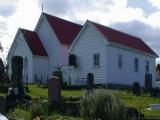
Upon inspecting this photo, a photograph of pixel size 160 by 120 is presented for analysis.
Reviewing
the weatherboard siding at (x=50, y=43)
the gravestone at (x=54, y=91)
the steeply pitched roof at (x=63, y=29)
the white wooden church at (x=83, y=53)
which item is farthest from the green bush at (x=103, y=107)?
the weatherboard siding at (x=50, y=43)

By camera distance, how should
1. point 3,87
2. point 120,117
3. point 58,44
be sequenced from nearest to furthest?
point 120,117 → point 3,87 → point 58,44

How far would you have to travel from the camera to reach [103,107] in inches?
730

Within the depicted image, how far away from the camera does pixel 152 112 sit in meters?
22.9

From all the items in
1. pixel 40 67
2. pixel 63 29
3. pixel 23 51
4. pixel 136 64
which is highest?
pixel 63 29

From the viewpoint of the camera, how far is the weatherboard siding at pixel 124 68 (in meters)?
47.0

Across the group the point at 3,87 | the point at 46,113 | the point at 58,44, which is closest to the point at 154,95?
the point at 3,87

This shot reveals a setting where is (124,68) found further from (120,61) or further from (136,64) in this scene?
(136,64)

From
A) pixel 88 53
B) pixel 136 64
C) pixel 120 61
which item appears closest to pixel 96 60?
pixel 88 53

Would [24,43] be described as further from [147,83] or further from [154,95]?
[154,95]

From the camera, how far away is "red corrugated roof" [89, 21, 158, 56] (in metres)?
48.0

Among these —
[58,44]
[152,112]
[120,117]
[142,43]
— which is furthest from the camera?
[142,43]

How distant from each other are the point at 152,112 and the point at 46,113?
4.87 meters

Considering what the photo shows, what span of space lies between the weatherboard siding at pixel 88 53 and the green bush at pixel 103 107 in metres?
27.7

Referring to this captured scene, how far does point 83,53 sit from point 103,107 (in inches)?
1197
